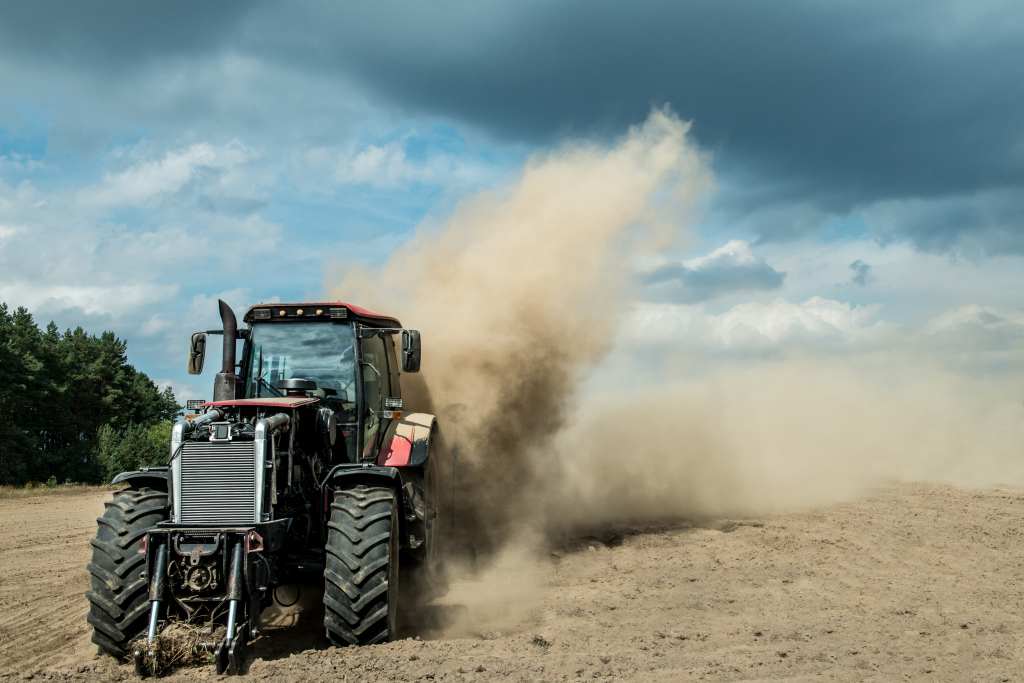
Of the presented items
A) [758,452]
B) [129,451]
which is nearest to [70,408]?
[129,451]

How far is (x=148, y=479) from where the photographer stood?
324 inches

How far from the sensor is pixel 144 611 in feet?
24.1

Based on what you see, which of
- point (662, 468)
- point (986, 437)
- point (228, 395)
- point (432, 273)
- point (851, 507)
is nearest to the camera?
point (228, 395)

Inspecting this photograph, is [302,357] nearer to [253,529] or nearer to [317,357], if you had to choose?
[317,357]

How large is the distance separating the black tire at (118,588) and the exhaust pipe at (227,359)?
2406mm

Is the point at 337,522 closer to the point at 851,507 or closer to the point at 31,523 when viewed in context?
the point at 851,507

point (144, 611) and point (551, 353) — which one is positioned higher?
point (551, 353)

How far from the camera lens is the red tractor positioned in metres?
7.18

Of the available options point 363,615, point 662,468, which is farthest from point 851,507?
point 363,615

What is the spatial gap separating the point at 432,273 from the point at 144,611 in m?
9.21

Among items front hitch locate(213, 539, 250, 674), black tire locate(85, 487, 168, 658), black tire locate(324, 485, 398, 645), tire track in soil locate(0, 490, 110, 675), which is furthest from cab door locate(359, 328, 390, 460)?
tire track in soil locate(0, 490, 110, 675)

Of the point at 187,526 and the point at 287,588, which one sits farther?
the point at 287,588

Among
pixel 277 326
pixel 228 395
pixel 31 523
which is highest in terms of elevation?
pixel 277 326

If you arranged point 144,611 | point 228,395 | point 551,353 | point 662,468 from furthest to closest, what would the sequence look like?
point 662,468 → point 551,353 → point 228,395 → point 144,611
